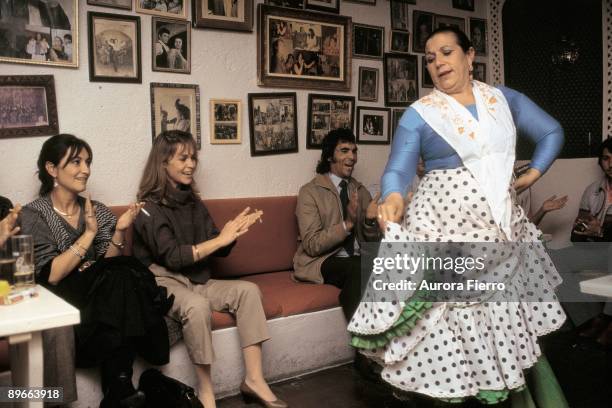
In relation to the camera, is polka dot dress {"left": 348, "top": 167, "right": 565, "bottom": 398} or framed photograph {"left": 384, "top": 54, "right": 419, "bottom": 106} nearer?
polka dot dress {"left": 348, "top": 167, "right": 565, "bottom": 398}

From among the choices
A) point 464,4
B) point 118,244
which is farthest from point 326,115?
point 118,244

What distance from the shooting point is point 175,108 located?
3.62 m

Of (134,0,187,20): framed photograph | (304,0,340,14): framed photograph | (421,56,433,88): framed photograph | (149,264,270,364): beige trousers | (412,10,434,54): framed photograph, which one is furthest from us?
(421,56,433,88): framed photograph

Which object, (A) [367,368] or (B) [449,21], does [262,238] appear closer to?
(A) [367,368]

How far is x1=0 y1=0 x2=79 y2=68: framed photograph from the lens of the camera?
3057mm

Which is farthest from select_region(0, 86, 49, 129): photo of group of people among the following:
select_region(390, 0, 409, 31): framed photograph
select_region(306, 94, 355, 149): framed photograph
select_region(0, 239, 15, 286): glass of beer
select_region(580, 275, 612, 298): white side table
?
select_region(580, 275, 612, 298): white side table

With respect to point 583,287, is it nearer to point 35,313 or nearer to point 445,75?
point 445,75

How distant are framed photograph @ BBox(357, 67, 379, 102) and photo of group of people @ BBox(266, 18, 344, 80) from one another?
0.72 feet

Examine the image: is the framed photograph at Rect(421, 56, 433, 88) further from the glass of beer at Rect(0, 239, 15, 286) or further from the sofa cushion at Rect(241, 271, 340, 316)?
the glass of beer at Rect(0, 239, 15, 286)

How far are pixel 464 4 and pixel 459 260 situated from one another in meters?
3.51

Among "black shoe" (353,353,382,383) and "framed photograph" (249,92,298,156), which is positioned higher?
"framed photograph" (249,92,298,156)

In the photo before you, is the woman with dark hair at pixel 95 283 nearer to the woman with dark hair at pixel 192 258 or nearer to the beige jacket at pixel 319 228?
the woman with dark hair at pixel 192 258

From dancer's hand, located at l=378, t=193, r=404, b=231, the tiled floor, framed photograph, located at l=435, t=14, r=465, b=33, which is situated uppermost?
framed photograph, located at l=435, t=14, r=465, b=33

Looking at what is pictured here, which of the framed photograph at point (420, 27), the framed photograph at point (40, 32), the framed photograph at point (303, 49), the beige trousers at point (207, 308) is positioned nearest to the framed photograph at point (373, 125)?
the framed photograph at point (303, 49)
